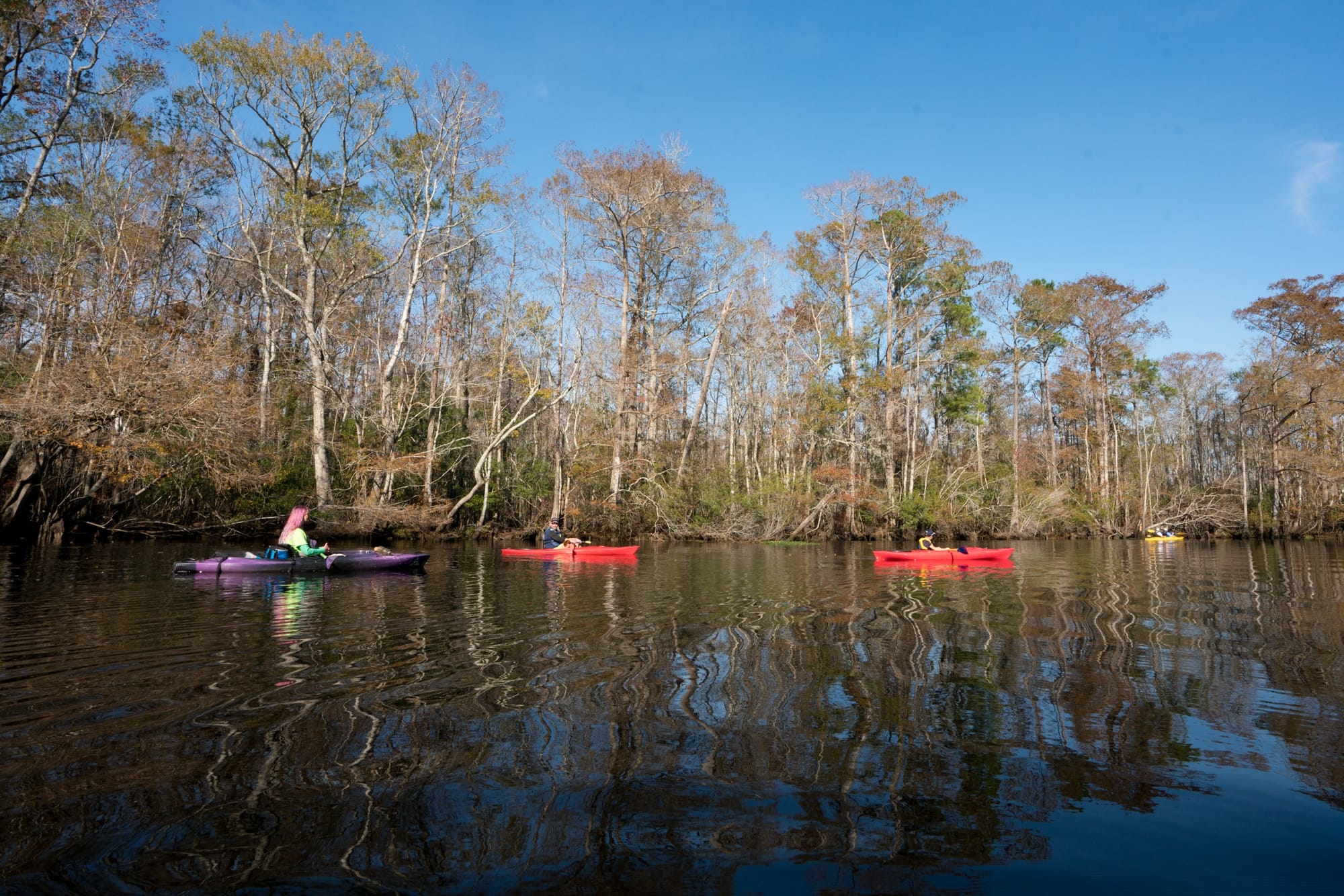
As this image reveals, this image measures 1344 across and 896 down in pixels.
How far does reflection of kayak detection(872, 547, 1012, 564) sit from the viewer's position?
16141mm

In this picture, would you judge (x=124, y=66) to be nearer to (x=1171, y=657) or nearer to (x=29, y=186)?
(x=29, y=186)

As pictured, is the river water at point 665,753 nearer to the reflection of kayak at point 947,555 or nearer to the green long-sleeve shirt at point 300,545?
the green long-sleeve shirt at point 300,545

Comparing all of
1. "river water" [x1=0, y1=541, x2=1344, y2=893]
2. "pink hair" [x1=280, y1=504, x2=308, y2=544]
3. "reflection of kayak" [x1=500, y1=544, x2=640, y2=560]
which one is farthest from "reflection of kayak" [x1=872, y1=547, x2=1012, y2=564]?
"pink hair" [x1=280, y1=504, x2=308, y2=544]

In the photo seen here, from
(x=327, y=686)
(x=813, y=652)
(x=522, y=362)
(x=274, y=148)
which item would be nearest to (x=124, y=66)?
(x=274, y=148)

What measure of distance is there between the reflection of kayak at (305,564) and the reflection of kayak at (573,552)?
138 inches

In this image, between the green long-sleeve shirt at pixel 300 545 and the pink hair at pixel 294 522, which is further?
the pink hair at pixel 294 522

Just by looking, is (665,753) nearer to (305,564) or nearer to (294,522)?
(305,564)

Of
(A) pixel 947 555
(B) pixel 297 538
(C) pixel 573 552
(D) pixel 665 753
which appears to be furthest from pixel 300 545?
(A) pixel 947 555

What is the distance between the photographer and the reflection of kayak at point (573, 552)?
16953 millimetres

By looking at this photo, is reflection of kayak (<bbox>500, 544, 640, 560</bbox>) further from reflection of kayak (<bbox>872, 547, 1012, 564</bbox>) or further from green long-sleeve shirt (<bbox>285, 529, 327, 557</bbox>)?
reflection of kayak (<bbox>872, 547, 1012, 564</bbox>)

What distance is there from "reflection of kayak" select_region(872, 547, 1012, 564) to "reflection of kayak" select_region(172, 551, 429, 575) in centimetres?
987

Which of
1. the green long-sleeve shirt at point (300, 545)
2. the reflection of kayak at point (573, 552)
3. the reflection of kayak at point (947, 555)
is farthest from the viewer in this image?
the reflection of kayak at point (573, 552)

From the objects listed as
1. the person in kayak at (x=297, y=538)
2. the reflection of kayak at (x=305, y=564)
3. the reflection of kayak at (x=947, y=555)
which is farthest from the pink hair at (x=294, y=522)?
the reflection of kayak at (x=947, y=555)

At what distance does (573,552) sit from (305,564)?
6.03 m
